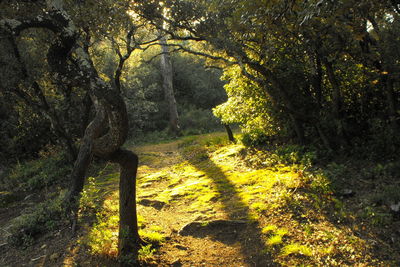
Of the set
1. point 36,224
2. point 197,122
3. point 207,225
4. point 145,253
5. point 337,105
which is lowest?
point 207,225

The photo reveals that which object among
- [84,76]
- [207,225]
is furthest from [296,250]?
Result: [84,76]

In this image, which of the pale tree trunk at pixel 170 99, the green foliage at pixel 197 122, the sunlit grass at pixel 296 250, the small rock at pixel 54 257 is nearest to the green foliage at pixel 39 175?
the small rock at pixel 54 257

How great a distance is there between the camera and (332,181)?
20.6 ft

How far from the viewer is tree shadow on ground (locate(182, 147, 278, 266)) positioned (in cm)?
467

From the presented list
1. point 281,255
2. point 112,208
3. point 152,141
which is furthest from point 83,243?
point 152,141

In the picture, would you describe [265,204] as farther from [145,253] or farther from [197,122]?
[197,122]

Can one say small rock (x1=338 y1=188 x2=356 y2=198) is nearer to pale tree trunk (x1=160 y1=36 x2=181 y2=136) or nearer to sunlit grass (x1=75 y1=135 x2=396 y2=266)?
sunlit grass (x1=75 y1=135 x2=396 y2=266)

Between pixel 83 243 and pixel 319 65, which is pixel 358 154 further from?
pixel 83 243

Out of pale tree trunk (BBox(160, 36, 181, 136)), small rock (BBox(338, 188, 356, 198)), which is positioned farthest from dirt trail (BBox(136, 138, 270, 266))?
pale tree trunk (BBox(160, 36, 181, 136))

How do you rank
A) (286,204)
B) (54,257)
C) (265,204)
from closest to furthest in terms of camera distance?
(54,257)
(286,204)
(265,204)

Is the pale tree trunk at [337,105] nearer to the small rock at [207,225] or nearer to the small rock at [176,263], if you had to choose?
the small rock at [207,225]

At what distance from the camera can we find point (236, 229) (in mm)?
5570

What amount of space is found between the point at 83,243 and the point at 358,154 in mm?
6673

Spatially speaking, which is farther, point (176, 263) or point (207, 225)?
point (207, 225)
